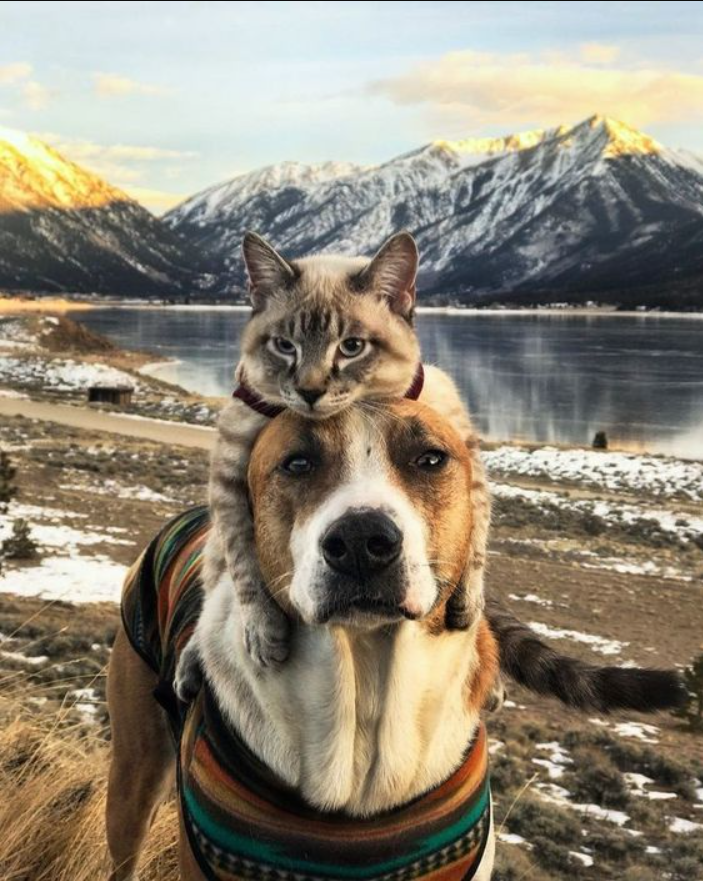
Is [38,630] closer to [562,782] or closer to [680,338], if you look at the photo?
[562,782]

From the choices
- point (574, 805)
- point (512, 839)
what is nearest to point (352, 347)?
point (512, 839)

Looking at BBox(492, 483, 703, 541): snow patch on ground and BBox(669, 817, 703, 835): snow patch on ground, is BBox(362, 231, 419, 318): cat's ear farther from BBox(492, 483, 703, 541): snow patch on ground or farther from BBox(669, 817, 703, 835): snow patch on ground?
BBox(492, 483, 703, 541): snow patch on ground

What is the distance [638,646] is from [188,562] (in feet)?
27.1

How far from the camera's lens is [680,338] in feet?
357

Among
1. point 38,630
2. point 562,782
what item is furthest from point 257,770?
point 38,630

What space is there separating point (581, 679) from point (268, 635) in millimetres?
1169

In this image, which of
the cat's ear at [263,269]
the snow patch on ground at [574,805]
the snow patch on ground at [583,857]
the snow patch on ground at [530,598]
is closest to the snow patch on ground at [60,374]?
the snow patch on ground at [530,598]

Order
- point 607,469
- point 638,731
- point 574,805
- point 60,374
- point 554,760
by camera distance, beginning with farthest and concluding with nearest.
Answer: point 60,374
point 607,469
point 638,731
point 554,760
point 574,805

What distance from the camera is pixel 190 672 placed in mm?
2771

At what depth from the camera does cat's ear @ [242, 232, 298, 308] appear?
Answer: 10.1ft

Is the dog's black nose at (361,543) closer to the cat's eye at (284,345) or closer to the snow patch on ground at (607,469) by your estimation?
the cat's eye at (284,345)

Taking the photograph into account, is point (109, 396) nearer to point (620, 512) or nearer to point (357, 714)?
point (620, 512)

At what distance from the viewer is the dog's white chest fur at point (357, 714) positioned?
2.37m

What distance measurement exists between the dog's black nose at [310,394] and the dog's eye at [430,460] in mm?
408
